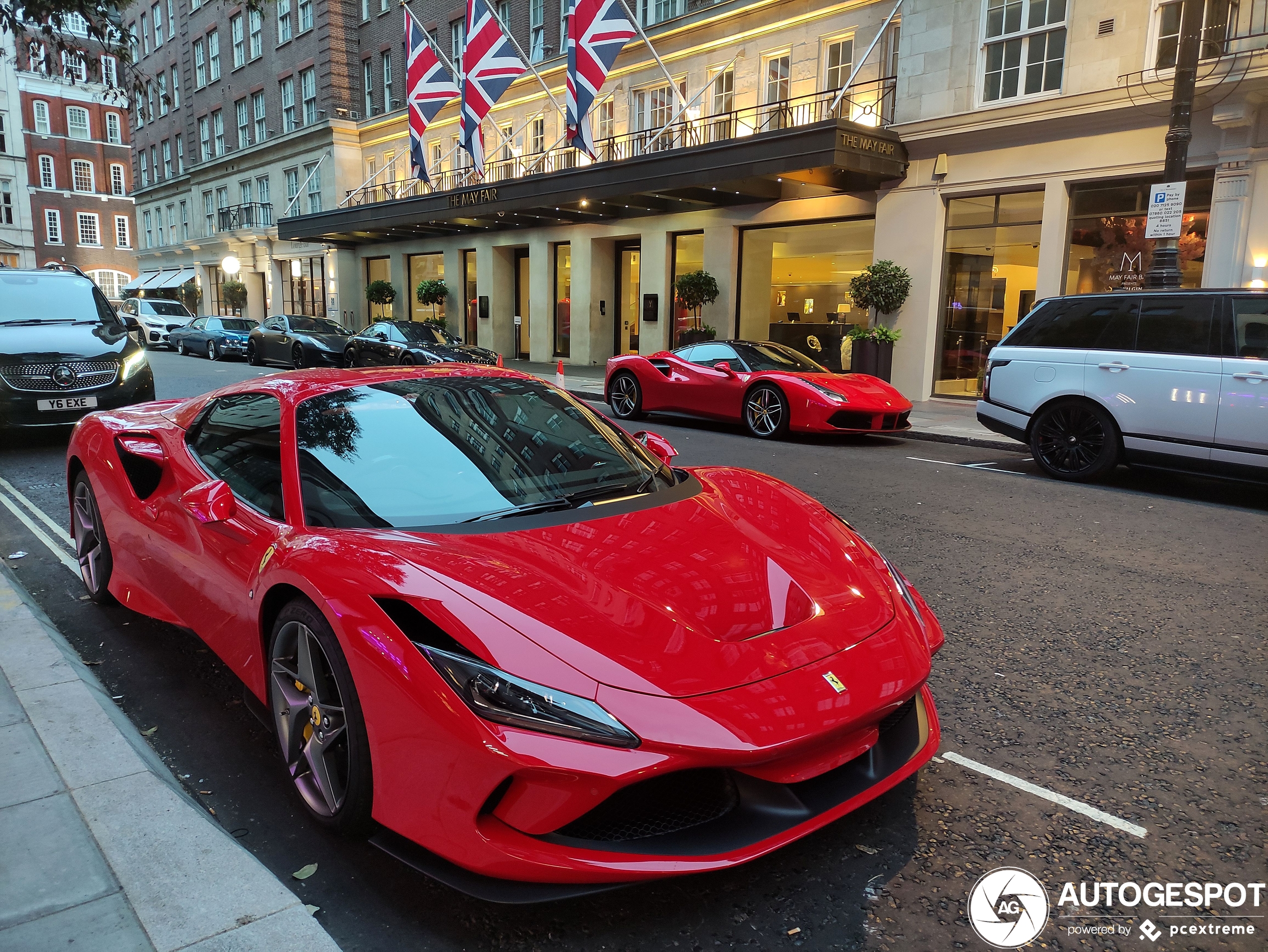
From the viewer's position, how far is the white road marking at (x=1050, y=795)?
2588 mm

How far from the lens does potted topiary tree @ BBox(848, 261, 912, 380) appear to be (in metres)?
16.5

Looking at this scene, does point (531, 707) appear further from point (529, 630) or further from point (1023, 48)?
point (1023, 48)

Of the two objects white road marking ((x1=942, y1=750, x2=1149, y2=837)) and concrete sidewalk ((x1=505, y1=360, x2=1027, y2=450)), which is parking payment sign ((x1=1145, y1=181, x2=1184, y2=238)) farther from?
white road marking ((x1=942, y1=750, x2=1149, y2=837))

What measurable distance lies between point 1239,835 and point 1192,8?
34.9 ft

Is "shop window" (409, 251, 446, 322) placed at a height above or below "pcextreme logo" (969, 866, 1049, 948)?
above

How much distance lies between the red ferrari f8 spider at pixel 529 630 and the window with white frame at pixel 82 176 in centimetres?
8120

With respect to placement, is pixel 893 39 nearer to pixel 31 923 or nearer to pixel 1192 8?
pixel 1192 8

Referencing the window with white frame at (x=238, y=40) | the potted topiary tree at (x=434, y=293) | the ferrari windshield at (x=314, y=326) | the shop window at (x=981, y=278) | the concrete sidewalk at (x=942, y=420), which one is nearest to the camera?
the concrete sidewalk at (x=942, y=420)

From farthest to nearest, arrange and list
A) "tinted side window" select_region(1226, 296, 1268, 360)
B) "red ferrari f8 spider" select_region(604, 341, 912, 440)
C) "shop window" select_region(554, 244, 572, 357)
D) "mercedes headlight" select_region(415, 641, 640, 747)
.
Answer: "shop window" select_region(554, 244, 572, 357)
"red ferrari f8 spider" select_region(604, 341, 912, 440)
"tinted side window" select_region(1226, 296, 1268, 360)
"mercedes headlight" select_region(415, 641, 640, 747)

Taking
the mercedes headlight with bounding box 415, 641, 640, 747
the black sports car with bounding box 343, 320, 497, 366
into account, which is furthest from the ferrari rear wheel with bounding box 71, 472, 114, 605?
the black sports car with bounding box 343, 320, 497, 366

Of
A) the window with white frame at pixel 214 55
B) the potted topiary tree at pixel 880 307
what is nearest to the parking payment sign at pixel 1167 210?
the potted topiary tree at pixel 880 307

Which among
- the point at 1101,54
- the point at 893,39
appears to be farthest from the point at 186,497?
Result: the point at 893,39

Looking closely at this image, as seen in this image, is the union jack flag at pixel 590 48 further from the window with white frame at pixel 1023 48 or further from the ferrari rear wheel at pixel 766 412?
the ferrari rear wheel at pixel 766 412

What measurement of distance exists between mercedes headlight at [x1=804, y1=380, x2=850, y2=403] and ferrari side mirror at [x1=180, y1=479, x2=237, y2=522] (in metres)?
8.57
